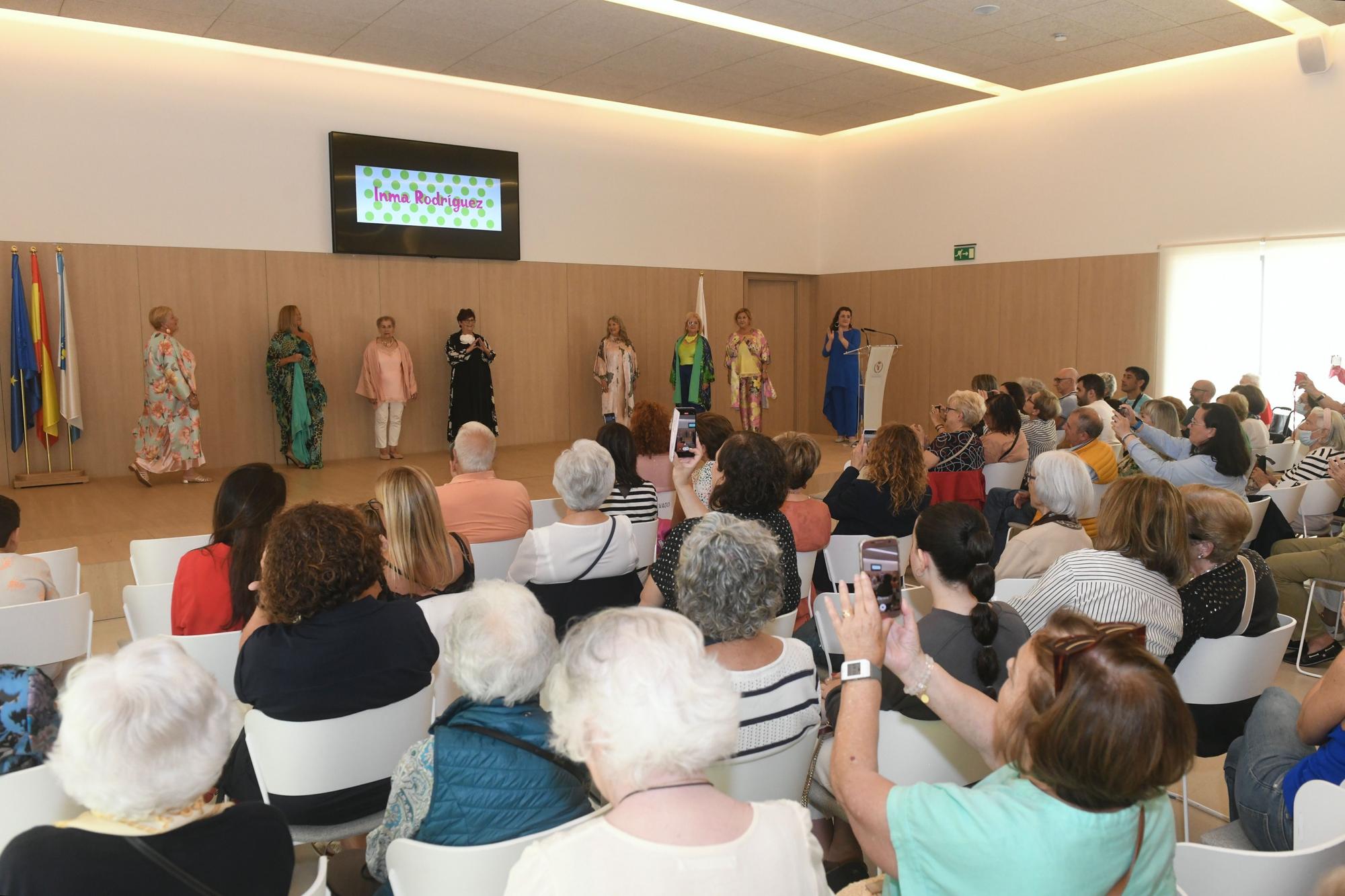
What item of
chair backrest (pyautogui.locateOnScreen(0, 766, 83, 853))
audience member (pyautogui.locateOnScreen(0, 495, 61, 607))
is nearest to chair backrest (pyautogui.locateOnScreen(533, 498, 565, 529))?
audience member (pyautogui.locateOnScreen(0, 495, 61, 607))

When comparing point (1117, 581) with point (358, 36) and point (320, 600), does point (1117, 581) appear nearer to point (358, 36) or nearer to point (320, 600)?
point (320, 600)

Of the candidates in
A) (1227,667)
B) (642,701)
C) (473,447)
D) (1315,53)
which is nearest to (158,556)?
(473,447)

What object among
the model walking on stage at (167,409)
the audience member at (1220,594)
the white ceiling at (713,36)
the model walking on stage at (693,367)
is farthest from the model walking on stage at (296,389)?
the audience member at (1220,594)

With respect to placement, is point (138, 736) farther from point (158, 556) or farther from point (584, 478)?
point (158, 556)

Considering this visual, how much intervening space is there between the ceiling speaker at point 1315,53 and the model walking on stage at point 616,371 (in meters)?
6.59

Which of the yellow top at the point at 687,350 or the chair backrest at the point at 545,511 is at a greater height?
the yellow top at the point at 687,350

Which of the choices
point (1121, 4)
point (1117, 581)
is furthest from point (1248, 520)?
point (1121, 4)

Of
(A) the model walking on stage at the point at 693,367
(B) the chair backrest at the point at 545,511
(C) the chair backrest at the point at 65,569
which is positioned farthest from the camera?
(A) the model walking on stage at the point at 693,367

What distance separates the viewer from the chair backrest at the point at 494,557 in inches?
156

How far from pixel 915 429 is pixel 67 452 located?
7081 millimetres

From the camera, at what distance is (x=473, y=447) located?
4.11 metres

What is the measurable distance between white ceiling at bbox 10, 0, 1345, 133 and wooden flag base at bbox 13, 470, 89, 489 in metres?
3.51

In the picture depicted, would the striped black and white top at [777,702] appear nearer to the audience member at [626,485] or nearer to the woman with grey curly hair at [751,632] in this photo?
the woman with grey curly hair at [751,632]

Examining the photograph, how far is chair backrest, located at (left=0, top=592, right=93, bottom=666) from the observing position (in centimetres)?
284
